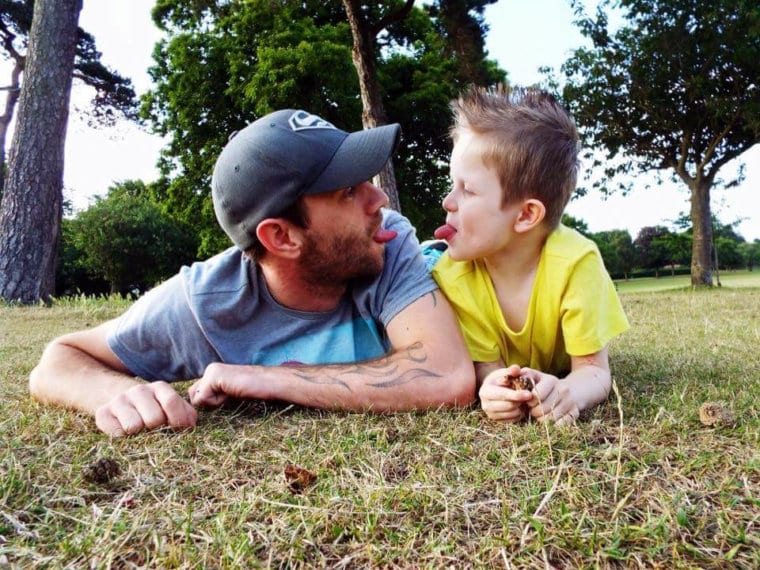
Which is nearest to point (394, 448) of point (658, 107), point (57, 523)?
point (57, 523)

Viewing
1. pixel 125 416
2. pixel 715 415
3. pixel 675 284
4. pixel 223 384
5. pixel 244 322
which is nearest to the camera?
pixel 715 415

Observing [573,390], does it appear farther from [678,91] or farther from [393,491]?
[678,91]

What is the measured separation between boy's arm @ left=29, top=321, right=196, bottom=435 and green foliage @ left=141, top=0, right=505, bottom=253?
1662cm

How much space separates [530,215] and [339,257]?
2.53 ft

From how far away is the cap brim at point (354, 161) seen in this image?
7.59ft

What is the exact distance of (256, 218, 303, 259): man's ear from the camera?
234cm

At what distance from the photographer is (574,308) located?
228 cm

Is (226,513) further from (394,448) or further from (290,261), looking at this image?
(290,261)

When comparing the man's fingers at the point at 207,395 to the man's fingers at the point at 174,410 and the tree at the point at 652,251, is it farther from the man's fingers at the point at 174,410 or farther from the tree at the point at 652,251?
the tree at the point at 652,251

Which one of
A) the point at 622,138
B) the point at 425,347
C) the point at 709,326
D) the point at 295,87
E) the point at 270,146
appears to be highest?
the point at 295,87

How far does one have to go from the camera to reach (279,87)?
59.2ft

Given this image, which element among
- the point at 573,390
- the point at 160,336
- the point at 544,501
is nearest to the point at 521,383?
the point at 573,390

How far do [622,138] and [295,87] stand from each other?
9509mm

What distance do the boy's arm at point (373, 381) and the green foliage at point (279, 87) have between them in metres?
17.0
